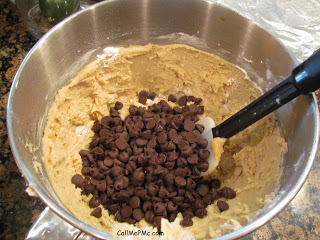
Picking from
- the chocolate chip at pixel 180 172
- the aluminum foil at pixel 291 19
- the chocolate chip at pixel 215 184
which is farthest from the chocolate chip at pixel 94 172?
the aluminum foil at pixel 291 19

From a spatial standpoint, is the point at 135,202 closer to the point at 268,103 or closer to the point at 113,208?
the point at 113,208

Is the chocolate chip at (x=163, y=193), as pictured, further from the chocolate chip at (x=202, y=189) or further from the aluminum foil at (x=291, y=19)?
the aluminum foil at (x=291, y=19)

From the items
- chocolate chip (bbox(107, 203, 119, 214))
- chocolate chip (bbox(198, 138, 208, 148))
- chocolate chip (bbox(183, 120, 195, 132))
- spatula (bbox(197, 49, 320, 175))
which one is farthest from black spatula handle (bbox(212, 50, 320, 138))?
chocolate chip (bbox(107, 203, 119, 214))

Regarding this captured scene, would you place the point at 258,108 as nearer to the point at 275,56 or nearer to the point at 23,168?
the point at 275,56

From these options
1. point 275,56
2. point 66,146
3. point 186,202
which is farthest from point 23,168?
point 275,56

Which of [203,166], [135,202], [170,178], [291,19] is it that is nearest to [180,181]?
[170,178]

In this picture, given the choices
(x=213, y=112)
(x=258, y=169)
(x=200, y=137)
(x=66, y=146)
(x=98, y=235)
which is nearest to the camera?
(x=98, y=235)

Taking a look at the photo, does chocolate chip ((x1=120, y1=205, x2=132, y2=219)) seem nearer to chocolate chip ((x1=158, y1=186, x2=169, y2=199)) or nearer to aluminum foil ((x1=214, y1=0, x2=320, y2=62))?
chocolate chip ((x1=158, y1=186, x2=169, y2=199))
